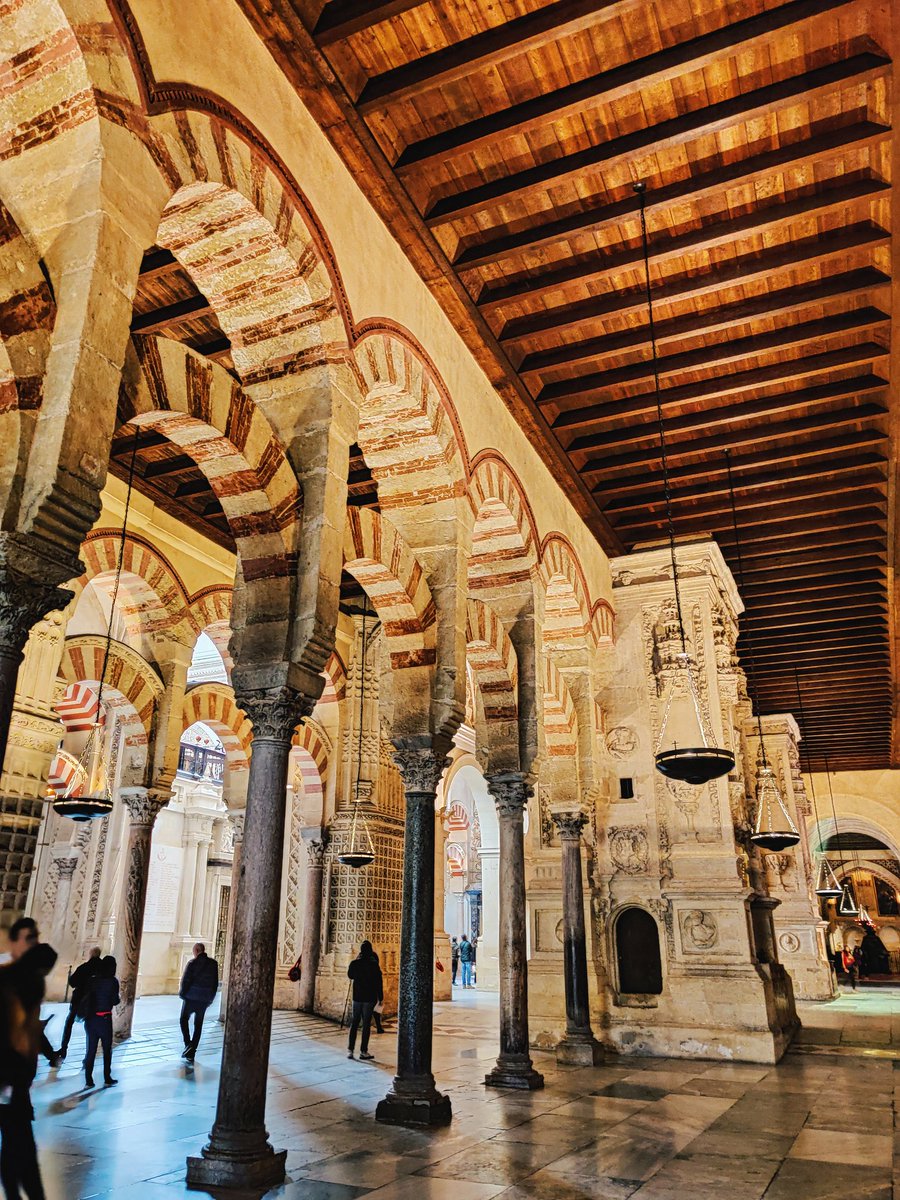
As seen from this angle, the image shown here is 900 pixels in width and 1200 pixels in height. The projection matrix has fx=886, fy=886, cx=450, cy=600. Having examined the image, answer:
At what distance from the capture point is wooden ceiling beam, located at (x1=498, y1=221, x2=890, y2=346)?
A: 564cm

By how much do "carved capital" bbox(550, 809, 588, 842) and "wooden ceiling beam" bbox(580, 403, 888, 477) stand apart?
320 centimetres

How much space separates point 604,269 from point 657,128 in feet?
3.48

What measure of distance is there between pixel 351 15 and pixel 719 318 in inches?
129

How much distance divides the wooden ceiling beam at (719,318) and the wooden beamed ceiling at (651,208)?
2 cm

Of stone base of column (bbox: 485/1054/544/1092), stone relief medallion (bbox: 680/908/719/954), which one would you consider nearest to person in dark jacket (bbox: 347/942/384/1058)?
stone base of column (bbox: 485/1054/544/1092)

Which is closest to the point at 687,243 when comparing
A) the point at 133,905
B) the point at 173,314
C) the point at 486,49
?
the point at 486,49

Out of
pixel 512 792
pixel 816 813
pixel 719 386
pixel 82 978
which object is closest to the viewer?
pixel 82 978

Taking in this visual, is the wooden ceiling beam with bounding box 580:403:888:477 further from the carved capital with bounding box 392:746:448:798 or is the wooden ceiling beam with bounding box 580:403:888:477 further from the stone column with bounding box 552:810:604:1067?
the carved capital with bounding box 392:746:448:798

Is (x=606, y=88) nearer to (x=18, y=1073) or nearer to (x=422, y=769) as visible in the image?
(x=422, y=769)

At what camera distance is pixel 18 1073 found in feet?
8.61

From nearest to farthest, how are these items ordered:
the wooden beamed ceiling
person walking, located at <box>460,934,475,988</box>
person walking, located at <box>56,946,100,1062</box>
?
1. the wooden beamed ceiling
2. person walking, located at <box>56,946,100,1062</box>
3. person walking, located at <box>460,934,475,988</box>

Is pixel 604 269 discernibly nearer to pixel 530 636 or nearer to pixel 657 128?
pixel 657 128

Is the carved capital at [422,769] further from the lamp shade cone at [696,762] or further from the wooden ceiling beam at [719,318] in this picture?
the wooden ceiling beam at [719,318]

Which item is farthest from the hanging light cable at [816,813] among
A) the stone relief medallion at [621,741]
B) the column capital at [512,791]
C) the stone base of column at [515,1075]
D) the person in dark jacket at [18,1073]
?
the person in dark jacket at [18,1073]
